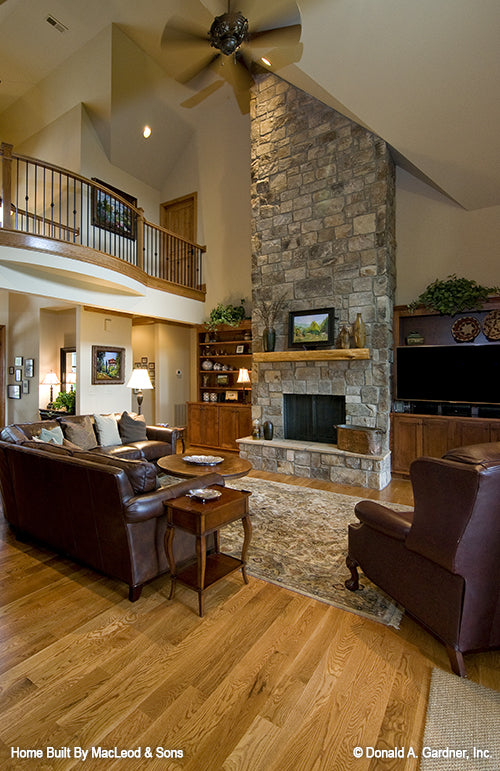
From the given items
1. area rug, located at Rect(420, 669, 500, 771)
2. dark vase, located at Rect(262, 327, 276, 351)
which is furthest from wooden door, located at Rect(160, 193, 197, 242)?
area rug, located at Rect(420, 669, 500, 771)

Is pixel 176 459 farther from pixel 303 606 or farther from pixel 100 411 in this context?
pixel 100 411

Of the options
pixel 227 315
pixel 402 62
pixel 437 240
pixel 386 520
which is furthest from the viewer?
pixel 227 315

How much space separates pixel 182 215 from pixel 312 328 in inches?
193

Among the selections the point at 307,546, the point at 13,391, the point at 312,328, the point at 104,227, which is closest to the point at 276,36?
the point at 312,328

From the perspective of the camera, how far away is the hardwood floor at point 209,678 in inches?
54.0

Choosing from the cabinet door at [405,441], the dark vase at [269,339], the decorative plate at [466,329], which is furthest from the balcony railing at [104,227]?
the decorative plate at [466,329]

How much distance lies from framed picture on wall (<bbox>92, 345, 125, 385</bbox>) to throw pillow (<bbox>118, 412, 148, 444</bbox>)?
63.6 inches

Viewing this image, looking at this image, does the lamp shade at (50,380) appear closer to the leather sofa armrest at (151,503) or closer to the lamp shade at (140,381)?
the lamp shade at (140,381)

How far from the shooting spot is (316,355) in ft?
16.9

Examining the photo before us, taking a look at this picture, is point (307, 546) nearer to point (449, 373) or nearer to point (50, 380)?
point (449, 373)

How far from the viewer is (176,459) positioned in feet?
12.1

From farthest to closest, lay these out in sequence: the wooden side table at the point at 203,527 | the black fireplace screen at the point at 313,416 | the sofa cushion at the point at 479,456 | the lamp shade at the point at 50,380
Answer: the lamp shade at the point at 50,380 → the black fireplace screen at the point at 313,416 → the wooden side table at the point at 203,527 → the sofa cushion at the point at 479,456

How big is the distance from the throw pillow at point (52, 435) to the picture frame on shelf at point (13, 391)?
164 inches

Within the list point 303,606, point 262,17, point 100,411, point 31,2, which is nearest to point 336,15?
point 262,17
